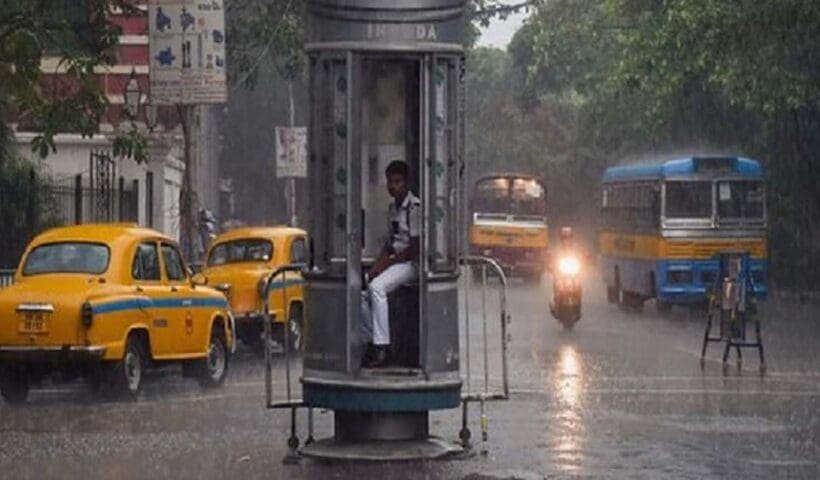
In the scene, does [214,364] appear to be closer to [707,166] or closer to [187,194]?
[187,194]

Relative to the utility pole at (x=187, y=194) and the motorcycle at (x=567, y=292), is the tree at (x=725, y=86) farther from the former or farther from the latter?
the utility pole at (x=187, y=194)

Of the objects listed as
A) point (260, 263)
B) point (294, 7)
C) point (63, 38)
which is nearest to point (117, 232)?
point (63, 38)

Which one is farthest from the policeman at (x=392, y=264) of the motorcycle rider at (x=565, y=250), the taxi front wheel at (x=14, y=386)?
the motorcycle rider at (x=565, y=250)

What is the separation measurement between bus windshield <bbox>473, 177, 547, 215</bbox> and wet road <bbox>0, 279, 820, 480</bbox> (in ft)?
98.0

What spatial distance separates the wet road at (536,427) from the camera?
15234 millimetres

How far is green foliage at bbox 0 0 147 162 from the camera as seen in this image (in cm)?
1942

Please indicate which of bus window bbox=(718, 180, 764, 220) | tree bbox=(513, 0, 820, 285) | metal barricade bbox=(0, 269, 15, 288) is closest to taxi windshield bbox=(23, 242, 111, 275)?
metal barricade bbox=(0, 269, 15, 288)

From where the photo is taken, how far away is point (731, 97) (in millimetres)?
41812

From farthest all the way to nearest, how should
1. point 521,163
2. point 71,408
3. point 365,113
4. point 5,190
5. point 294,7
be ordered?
point 521,163 → point 294,7 → point 5,190 → point 71,408 → point 365,113

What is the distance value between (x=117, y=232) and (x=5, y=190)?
995 centimetres

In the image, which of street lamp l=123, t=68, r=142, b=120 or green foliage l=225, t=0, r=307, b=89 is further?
green foliage l=225, t=0, r=307, b=89

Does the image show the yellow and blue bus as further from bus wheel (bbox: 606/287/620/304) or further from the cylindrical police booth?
the cylindrical police booth

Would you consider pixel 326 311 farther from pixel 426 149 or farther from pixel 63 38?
pixel 63 38

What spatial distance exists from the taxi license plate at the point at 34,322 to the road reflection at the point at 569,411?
216 inches
